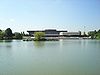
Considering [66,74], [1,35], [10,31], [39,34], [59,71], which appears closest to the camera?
[66,74]

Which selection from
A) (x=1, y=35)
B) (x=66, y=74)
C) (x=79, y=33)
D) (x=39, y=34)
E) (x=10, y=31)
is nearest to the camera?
(x=66, y=74)

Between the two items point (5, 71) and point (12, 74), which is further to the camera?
point (5, 71)

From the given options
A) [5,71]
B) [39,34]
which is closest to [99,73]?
[5,71]

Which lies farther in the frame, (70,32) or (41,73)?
(70,32)

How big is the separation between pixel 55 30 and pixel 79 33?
12.6 metres

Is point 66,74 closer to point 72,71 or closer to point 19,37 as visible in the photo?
point 72,71

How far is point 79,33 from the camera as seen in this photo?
9650 centimetres

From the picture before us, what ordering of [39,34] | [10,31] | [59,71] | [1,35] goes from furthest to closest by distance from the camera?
[10,31], [1,35], [39,34], [59,71]

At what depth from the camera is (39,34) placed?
176ft

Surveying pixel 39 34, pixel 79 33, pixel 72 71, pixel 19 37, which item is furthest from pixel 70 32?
pixel 72 71

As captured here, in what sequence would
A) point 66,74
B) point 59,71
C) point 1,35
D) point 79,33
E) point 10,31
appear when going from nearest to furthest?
1. point 66,74
2. point 59,71
3. point 1,35
4. point 10,31
5. point 79,33

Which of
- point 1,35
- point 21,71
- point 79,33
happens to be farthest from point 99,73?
point 79,33

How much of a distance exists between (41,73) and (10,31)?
197 ft

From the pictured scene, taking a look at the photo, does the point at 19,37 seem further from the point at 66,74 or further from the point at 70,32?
the point at 66,74
